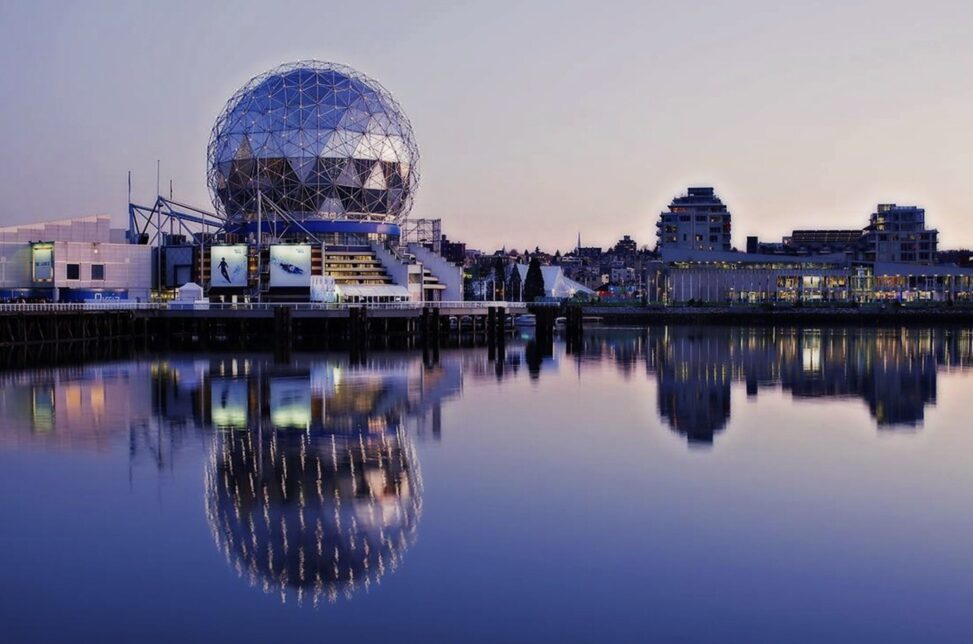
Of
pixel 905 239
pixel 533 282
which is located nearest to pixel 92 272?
pixel 533 282

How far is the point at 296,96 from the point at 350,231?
11.6 m

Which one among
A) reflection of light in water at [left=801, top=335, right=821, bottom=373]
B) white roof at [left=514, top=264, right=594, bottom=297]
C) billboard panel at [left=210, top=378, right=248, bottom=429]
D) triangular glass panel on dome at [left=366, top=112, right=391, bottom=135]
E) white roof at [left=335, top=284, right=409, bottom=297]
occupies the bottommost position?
reflection of light in water at [left=801, top=335, right=821, bottom=373]

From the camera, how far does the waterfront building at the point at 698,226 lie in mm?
179000

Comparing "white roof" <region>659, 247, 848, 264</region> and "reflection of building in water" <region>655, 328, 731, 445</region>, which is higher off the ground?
"white roof" <region>659, 247, 848, 264</region>

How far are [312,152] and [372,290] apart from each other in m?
12.4

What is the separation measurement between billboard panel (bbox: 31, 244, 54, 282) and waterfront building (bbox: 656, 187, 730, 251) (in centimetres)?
12297

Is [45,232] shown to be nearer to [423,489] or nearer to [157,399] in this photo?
[157,399]

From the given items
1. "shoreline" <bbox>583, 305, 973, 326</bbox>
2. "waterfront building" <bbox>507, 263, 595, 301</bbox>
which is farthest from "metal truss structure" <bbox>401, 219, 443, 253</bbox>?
"waterfront building" <bbox>507, 263, 595, 301</bbox>

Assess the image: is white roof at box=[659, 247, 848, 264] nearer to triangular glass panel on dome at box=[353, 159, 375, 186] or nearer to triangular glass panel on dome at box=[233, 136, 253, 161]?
triangular glass panel on dome at box=[353, 159, 375, 186]

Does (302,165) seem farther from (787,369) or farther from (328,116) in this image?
(787,369)

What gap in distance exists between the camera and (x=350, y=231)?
8456 cm

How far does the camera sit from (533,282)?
136 meters

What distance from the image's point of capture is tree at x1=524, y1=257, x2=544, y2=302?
13500 cm

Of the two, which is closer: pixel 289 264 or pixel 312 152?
pixel 289 264
